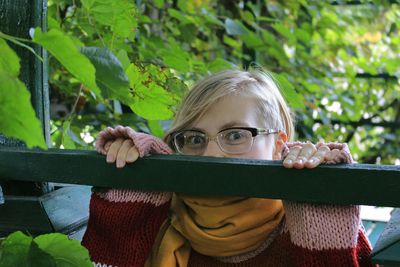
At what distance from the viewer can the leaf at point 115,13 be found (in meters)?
1.09

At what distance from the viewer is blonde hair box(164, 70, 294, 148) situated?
1277 mm

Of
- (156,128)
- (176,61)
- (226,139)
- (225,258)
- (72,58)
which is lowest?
(225,258)

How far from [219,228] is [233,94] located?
12.9 inches

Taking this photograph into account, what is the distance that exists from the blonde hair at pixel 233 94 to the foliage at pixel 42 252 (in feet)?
1.90

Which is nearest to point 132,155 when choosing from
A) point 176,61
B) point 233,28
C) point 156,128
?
point 176,61

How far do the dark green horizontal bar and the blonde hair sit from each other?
393mm

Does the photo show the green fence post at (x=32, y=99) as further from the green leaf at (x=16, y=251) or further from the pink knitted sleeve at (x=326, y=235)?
the pink knitted sleeve at (x=326, y=235)

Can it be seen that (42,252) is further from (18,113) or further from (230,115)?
(230,115)

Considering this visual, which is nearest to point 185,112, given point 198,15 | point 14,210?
point 14,210

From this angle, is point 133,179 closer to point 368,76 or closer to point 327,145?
point 327,145

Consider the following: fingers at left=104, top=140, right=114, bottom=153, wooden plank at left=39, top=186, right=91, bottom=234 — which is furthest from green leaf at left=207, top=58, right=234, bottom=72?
fingers at left=104, top=140, right=114, bottom=153

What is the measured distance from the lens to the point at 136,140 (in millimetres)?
966

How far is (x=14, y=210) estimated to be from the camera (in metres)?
1.04

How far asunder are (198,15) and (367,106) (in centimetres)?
228
